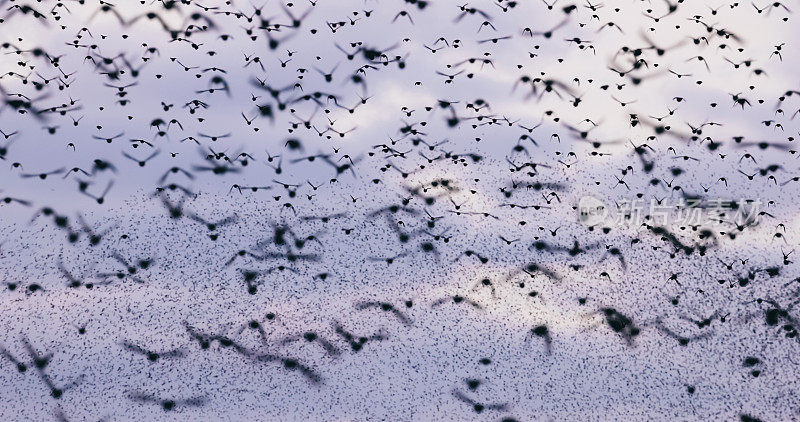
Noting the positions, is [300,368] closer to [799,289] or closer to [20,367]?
[20,367]

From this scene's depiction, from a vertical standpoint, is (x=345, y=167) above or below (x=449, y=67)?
below

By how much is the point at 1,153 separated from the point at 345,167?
573cm

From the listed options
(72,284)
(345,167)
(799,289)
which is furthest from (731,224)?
(72,284)

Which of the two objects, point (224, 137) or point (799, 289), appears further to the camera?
point (799, 289)

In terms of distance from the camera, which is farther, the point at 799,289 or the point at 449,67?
the point at 799,289

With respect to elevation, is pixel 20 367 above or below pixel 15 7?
below

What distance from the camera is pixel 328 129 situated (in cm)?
1448

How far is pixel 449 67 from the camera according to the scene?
14.3 metres

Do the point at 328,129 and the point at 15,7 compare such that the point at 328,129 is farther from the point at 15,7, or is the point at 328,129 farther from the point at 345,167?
the point at 15,7

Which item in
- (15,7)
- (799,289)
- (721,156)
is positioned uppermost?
(15,7)

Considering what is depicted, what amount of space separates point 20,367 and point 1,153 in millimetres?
3712

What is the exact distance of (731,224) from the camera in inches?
577

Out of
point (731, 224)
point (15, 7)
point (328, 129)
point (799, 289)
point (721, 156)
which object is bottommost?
point (799, 289)

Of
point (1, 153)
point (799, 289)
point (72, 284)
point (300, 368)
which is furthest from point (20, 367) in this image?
point (799, 289)
